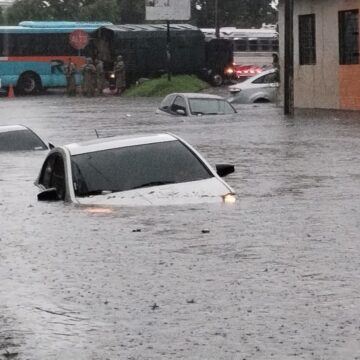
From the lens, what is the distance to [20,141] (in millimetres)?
25594

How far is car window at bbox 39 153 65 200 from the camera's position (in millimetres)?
16391

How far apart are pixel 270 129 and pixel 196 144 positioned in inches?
203

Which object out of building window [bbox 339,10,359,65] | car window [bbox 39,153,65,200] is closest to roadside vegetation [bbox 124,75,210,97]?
building window [bbox 339,10,359,65]

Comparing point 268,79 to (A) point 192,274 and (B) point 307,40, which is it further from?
(A) point 192,274

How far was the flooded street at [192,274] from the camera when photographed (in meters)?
8.37

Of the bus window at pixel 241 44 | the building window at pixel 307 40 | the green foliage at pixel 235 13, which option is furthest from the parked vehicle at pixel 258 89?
the green foliage at pixel 235 13

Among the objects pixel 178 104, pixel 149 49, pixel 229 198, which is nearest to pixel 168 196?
pixel 229 198

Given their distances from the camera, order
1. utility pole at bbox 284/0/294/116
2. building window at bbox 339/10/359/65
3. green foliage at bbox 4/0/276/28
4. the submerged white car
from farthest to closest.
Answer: green foliage at bbox 4/0/276/28, building window at bbox 339/10/359/65, utility pole at bbox 284/0/294/116, the submerged white car

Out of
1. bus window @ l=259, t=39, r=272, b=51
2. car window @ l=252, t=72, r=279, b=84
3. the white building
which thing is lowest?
car window @ l=252, t=72, r=279, b=84

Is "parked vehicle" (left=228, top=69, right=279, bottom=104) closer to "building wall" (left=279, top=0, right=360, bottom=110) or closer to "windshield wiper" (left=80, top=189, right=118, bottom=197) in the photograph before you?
"building wall" (left=279, top=0, right=360, bottom=110)

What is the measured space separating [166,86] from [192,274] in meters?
50.8

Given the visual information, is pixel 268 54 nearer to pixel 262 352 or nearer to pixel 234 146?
pixel 234 146

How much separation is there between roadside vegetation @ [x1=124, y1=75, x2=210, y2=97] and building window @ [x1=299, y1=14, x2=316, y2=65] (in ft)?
53.9

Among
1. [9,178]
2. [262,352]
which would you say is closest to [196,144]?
[9,178]
